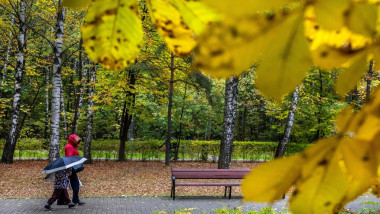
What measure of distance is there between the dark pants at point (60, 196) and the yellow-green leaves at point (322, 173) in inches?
284

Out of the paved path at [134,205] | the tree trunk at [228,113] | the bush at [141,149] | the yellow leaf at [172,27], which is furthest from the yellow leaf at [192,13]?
the bush at [141,149]

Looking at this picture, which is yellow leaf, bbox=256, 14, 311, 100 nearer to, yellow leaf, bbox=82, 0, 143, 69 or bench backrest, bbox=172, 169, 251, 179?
yellow leaf, bbox=82, 0, 143, 69

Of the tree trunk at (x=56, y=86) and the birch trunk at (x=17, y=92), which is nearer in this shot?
the tree trunk at (x=56, y=86)

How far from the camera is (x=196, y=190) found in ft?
31.1

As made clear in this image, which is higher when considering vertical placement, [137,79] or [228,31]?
[137,79]

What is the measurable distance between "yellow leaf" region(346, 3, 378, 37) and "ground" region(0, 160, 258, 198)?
269 inches

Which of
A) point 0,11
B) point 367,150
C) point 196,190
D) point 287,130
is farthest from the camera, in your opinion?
point 0,11

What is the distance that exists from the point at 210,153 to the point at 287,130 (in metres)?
6.52

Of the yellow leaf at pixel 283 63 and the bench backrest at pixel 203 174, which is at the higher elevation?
the yellow leaf at pixel 283 63

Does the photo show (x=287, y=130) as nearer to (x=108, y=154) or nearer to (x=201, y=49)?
(x=108, y=154)

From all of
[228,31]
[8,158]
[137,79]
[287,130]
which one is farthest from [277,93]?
[8,158]

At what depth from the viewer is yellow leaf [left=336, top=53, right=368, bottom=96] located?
0.29 m

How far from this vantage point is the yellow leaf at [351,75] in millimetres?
288

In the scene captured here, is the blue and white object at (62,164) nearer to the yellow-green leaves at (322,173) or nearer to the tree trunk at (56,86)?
the tree trunk at (56,86)
